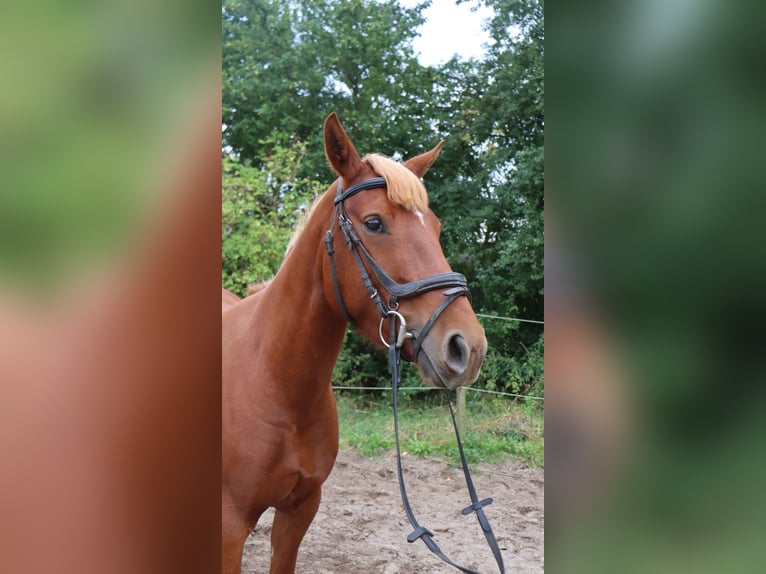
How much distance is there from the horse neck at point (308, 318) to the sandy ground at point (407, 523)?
6.63 ft

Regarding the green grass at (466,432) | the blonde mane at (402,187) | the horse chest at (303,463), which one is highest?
the blonde mane at (402,187)

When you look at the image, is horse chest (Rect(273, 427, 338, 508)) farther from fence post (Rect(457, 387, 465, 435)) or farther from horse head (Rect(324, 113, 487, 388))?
fence post (Rect(457, 387, 465, 435))

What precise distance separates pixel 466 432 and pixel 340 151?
450 cm

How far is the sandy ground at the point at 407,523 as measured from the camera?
3.52 metres
